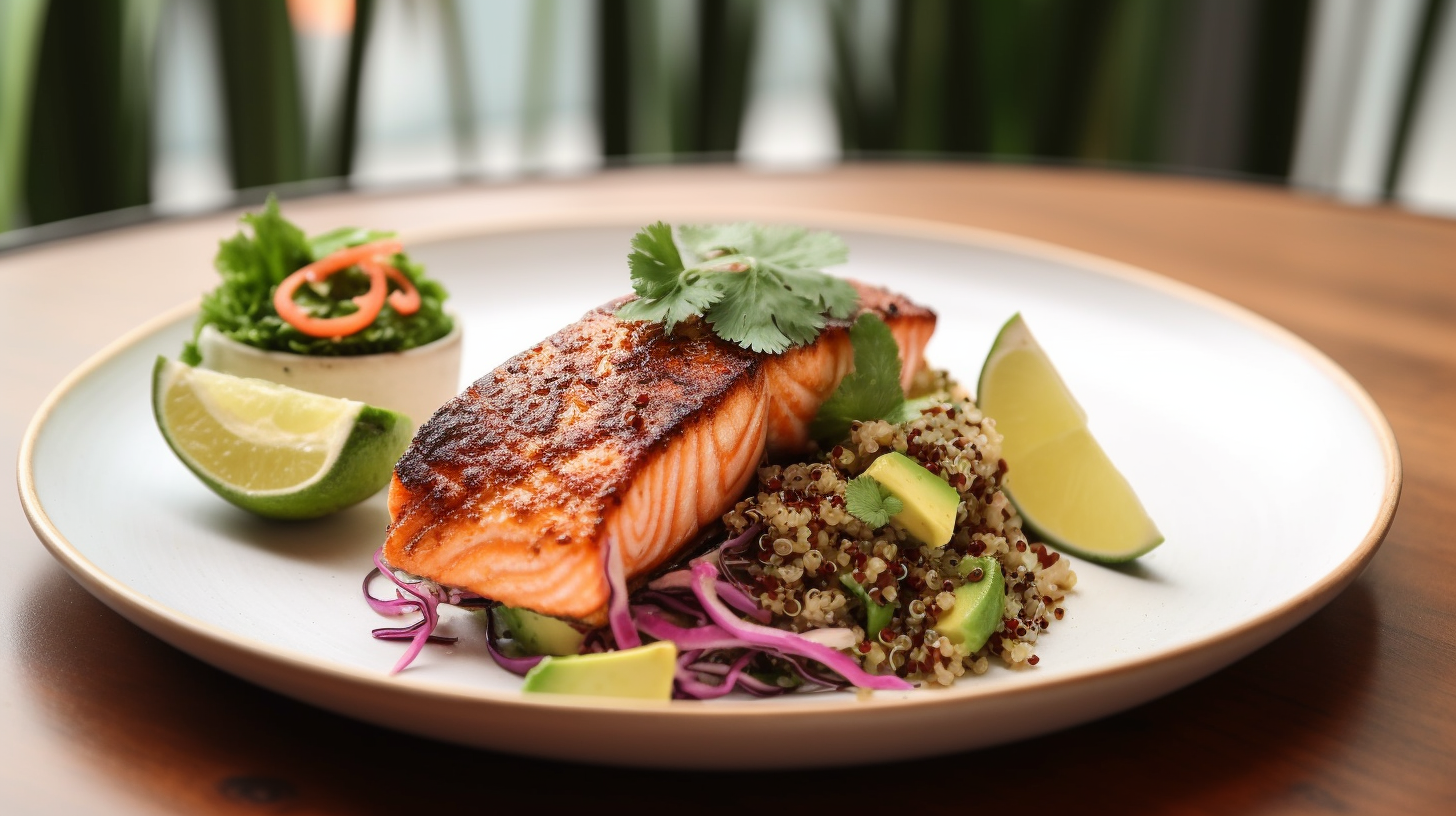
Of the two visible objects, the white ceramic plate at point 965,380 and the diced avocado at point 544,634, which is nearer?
the white ceramic plate at point 965,380

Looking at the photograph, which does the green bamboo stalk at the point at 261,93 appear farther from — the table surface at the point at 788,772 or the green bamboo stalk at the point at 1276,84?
the green bamboo stalk at the point at 1276,84

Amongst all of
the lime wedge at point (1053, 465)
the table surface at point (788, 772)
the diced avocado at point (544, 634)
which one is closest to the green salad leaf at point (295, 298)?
the table surface at point (788, 772)

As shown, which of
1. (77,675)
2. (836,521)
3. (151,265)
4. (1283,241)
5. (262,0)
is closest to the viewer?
(77,675)

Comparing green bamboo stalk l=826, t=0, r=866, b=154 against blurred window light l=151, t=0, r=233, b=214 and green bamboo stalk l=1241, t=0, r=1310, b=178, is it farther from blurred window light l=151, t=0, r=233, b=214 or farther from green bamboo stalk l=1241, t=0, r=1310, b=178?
blurred window light l=151, t=0, r=233, b=214

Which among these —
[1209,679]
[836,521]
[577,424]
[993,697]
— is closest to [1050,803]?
[993,697]

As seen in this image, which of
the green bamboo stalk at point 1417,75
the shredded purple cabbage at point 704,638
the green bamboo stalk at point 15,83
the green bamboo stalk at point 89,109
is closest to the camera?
the shredded purple cabbage at point 704,638

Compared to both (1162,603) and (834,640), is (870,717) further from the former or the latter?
(1162,603)

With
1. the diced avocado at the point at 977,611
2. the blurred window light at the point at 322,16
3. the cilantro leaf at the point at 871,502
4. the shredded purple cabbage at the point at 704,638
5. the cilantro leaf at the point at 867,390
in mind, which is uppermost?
the blurred window light at the point at 322,16

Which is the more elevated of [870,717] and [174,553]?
[870,717]
